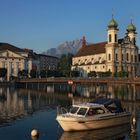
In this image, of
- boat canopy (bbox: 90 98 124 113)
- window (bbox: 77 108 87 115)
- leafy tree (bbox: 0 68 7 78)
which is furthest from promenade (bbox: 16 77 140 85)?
window (bbox: 77 108 87 115)

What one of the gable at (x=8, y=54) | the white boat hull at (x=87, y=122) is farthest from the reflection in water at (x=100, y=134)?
the gable at (x=8, y=54)

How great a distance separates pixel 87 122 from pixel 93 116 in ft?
3.75

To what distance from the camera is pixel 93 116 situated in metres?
42.9

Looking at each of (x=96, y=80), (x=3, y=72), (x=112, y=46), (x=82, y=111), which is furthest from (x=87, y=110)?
(x=3, y=72)

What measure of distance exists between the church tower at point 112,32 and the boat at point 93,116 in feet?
416

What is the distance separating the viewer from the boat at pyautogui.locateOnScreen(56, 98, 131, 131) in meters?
41.8

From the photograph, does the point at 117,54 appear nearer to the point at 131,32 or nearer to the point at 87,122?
the point at 131,32

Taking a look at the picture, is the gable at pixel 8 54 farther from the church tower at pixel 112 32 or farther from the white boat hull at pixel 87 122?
the white boat hull at pixel 87 122

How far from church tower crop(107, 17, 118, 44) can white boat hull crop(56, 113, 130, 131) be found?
128m

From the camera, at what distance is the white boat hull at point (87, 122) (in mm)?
41562

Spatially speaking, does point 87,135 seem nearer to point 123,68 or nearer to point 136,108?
point 136,108

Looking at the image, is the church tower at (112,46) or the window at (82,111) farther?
the church tower at (112,46)

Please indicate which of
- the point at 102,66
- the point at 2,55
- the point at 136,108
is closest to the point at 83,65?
the point at 102,66

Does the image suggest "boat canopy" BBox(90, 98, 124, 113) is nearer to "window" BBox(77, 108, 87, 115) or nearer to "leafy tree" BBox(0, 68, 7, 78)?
"window" BBox(77, 108, 87, 115)
